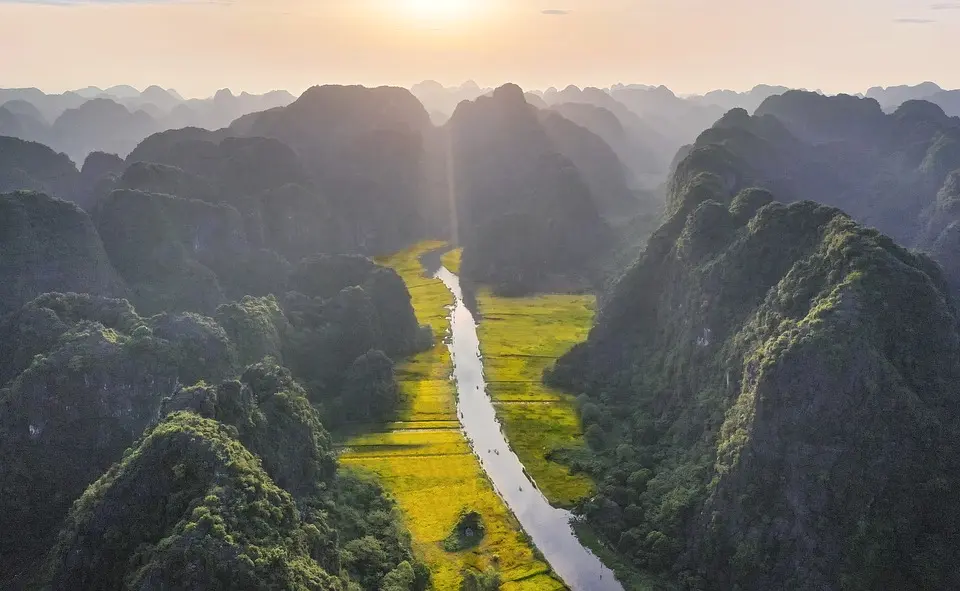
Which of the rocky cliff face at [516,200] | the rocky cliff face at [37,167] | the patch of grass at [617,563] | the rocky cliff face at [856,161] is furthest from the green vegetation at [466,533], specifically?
the rocky cliff face at [37,167]

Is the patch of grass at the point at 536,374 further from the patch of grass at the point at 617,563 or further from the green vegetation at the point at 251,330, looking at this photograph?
the green vegetation at the point at 251,330

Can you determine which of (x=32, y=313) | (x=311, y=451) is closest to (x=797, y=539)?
(x=311, y=451)

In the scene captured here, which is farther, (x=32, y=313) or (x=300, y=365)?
(x=300, y=365)

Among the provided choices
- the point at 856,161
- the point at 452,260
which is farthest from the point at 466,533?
the point at 856,161

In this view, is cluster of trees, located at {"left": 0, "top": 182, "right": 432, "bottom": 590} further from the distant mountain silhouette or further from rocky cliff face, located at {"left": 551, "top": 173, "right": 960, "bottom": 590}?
the distant mountain silhouette

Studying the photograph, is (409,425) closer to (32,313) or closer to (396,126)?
(32,313)

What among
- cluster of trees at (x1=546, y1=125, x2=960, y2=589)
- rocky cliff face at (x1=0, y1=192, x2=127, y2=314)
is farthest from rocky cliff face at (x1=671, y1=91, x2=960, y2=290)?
rocky cliff face at (x1=0, y1=192, x2=127, y2=314)
